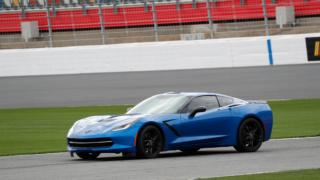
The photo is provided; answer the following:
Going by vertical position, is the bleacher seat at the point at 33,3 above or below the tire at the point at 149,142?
above

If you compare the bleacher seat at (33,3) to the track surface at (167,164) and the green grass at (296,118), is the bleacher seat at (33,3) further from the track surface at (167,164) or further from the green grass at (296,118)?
the track surface at (167,164)

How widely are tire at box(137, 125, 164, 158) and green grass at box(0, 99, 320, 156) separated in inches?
107

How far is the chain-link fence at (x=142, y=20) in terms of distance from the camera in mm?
28719

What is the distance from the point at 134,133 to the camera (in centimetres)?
1352

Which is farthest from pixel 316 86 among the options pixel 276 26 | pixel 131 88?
pixel 131 88

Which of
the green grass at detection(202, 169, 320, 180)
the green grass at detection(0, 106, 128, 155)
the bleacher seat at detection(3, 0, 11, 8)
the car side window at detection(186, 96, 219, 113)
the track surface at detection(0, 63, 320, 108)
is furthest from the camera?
the bleacher seat at detection(3, 0, 11, 8)

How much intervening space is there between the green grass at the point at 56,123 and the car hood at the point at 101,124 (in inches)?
75.8

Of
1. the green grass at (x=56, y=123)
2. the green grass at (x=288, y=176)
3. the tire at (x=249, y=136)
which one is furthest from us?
the green grass at (x=56, y=123)

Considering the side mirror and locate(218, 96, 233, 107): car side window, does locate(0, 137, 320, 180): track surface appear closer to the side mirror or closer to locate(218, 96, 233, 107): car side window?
the side mirror

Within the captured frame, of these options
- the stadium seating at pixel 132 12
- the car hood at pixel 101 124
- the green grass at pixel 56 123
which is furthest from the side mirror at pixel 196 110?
the stadium seating at pixel 132 12

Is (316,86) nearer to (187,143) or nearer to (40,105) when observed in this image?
(40,105)

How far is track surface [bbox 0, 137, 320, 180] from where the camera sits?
11.2 metres

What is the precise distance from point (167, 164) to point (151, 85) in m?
15.3

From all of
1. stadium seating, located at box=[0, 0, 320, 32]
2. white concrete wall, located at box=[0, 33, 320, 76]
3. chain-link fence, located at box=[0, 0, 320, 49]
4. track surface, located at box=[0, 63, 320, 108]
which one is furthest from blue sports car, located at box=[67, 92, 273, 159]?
stadium seating, located at box=[0, 0, 320, 32]
